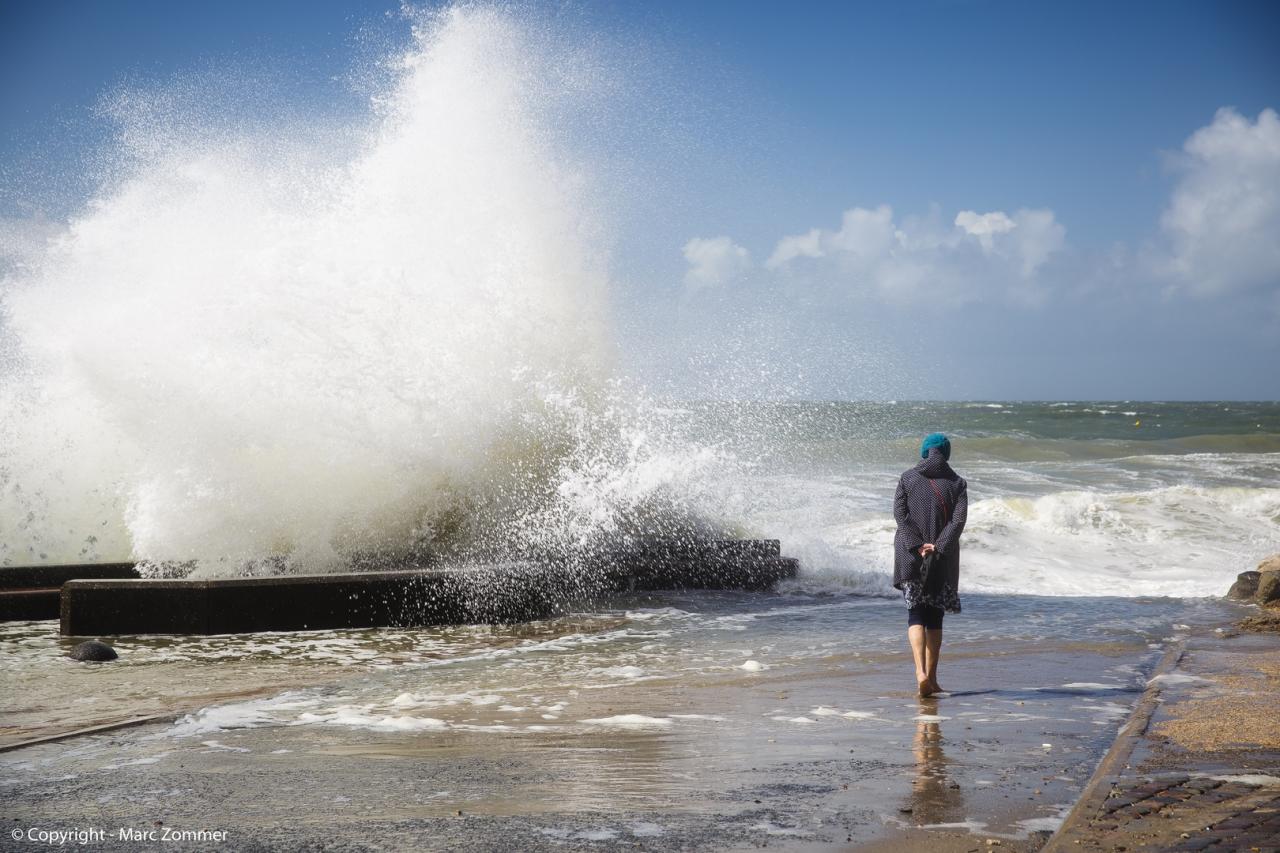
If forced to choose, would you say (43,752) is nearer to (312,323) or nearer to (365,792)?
(365,792)

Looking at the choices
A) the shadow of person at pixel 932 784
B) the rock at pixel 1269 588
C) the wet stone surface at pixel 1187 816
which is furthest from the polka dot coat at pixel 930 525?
the rock at pixel 1269 588

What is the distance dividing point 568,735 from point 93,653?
14.0 feet

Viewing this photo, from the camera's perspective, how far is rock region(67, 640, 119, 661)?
7883 mm

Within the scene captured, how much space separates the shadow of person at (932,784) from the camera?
406cm

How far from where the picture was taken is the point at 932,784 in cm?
447

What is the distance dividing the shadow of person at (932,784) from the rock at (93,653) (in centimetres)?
571

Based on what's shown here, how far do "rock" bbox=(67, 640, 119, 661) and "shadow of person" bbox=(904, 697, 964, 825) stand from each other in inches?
225

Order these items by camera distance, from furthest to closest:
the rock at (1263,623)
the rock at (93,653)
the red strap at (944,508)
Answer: the rock at (1263,623) < the rock at (93,653) < the red strap at (944,508)

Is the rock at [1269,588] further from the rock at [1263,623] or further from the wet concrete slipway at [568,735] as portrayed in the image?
the wet concrete slipway at [568,735]

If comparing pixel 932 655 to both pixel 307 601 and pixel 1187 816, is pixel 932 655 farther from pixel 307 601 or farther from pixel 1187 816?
pixel 307 601

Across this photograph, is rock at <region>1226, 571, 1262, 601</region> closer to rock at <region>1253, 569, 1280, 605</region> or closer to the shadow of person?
rock at <region>1253, 569, 1280, 605</region>

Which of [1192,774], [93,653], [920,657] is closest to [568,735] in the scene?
[920,657]

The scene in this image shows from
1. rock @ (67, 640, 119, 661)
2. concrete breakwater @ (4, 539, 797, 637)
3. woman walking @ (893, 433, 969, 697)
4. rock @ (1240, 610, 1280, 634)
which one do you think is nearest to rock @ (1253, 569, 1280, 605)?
rock @ (1240, 610, 1280, 634)

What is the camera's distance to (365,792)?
174 inches
